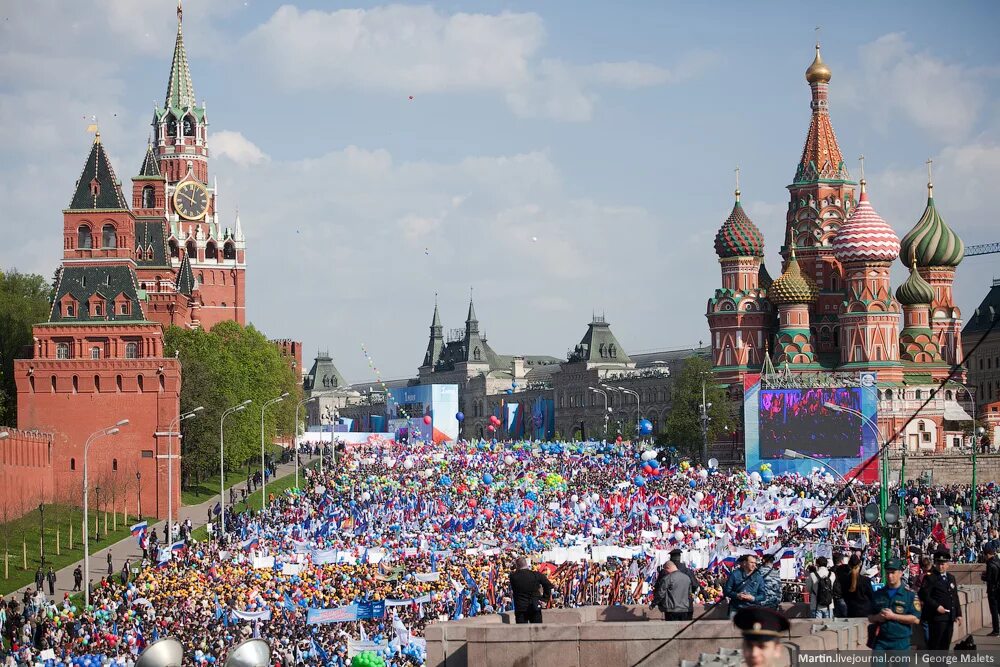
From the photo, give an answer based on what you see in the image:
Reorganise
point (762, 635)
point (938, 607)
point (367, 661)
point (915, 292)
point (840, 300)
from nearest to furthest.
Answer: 1. point (762, 635)
2. point (938, 607)
3. point (367, 661)
4. point (915, 292)
5. point (840, 300)

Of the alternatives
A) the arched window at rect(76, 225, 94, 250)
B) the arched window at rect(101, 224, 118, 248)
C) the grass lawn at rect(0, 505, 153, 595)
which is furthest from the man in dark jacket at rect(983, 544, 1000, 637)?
the arched window at rect(76, 225, 94, 250)

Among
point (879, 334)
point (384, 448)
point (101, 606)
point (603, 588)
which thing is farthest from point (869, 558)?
point (879, 334)

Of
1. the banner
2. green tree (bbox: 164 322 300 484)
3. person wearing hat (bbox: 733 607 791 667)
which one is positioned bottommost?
the banner

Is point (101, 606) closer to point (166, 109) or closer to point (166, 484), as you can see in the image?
point (166, 484)

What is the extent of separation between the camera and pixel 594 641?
55.9 ft

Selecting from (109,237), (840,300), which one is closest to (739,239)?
(840,300)

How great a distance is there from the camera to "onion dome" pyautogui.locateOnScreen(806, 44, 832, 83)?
332 feet

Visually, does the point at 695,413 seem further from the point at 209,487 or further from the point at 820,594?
the point at 820,594

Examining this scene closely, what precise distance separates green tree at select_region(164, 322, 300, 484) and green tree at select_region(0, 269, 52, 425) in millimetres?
7121

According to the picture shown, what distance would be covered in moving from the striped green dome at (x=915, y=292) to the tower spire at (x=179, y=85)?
6024 centimetres

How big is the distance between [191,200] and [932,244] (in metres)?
56.4

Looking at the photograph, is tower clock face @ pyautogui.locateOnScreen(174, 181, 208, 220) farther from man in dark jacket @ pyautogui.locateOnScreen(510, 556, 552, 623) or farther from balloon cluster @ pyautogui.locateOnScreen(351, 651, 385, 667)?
man in dark jacket @ pyautogui.locateOnScreen(510, 556, 552, 623)

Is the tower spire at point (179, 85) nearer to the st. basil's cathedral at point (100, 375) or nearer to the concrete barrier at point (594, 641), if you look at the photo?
the st. basil's cathedral at point (100, 375)

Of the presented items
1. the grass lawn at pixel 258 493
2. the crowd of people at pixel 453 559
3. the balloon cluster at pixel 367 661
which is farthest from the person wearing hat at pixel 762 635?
the grass lawn at pixel 258 493
